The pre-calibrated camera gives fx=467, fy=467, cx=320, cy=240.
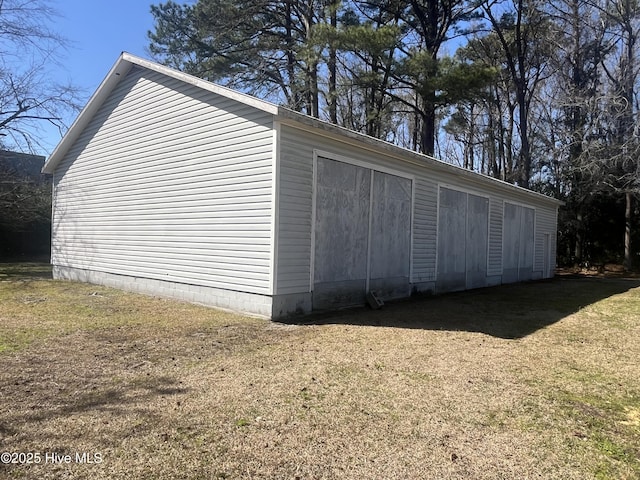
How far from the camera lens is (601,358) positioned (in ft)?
18.9

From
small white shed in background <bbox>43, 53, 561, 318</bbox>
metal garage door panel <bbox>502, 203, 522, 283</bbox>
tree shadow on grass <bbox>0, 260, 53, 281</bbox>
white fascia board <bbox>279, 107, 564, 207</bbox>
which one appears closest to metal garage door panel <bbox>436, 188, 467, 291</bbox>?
small white shed in background <bbox>43, 53, 561, 318</bbox>

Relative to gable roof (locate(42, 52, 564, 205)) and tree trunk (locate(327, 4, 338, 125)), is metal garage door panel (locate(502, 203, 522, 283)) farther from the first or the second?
tree trunk (locate(327, 4, 338, 125))

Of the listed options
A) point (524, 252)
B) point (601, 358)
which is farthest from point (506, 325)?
point (524, 252)

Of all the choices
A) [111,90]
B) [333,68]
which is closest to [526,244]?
[333,68]

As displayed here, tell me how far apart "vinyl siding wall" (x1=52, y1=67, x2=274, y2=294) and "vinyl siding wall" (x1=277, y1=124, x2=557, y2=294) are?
299 millimetres

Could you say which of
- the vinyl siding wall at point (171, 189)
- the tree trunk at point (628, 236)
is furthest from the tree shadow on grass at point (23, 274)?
the tree trunk at point (628, 236)

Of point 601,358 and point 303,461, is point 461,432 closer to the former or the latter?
point 303,461

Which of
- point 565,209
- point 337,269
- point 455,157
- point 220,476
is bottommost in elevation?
point 220,476

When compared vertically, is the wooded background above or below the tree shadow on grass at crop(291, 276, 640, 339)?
above

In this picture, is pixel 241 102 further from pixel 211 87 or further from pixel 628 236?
pixel 628 236

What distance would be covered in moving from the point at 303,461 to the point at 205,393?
144 cm

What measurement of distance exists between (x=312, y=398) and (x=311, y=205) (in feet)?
14.2

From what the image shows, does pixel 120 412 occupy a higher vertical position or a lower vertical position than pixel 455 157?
lower

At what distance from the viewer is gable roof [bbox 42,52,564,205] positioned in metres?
7.29
